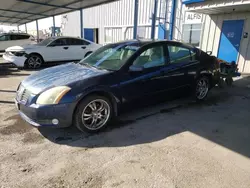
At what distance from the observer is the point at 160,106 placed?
4.96 metres

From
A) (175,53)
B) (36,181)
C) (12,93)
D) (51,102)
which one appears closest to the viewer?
(36,181)

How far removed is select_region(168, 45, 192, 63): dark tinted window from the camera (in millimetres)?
4559

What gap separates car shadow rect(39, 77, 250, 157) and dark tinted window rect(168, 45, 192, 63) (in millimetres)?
1087

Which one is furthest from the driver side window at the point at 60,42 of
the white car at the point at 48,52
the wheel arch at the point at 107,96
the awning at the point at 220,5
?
the wheel arch at the point at 107,96

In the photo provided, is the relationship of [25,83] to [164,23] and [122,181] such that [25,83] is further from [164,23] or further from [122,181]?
[164,23]

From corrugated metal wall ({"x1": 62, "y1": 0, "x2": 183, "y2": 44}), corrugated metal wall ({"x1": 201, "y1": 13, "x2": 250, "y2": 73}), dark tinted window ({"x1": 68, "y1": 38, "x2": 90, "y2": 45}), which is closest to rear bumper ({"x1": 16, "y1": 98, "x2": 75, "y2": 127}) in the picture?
dark tinted window ({"x1": 68, "y1": 38, "x2": 90, "y2": 45})

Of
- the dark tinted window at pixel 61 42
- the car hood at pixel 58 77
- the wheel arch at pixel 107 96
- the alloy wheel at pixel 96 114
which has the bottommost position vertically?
the alloy wheel at pixel 96 114

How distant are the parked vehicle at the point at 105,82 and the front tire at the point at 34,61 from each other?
6263 mm

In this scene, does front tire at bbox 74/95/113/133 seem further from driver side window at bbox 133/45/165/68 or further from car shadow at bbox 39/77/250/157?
driver side window at bbox 133/45/165/68

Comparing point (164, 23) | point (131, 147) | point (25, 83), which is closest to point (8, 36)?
point (164, 23)

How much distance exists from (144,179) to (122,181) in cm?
26

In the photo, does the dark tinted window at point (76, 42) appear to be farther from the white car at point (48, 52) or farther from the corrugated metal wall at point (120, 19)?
the corrugated metal wall at point (120, 19)

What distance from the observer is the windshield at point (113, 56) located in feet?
13.1

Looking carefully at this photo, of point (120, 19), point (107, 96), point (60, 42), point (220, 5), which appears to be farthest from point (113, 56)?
point (120, 19)
